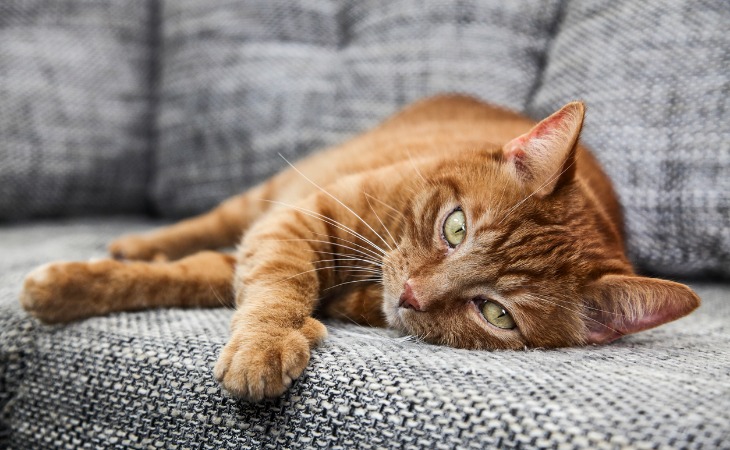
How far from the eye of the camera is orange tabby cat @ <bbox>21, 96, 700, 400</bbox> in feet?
3.79

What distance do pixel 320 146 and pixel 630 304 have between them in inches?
55.1

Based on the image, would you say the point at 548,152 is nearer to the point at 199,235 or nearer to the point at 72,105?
the point at 199,235

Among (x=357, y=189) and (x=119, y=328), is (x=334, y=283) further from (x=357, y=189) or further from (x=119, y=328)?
(x=119, y=328)

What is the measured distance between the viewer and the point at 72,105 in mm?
2311

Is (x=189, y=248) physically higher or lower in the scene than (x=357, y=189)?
lower

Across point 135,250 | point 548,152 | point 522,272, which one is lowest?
point 135,250

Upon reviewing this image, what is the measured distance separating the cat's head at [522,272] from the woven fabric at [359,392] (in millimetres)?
70

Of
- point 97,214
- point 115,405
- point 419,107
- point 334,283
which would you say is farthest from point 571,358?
point 97,214

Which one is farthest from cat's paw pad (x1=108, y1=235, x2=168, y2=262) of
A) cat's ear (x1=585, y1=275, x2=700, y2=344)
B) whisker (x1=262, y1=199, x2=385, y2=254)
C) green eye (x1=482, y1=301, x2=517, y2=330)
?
cat's ear (x1=585, y1=275, x2=700, y2=344)

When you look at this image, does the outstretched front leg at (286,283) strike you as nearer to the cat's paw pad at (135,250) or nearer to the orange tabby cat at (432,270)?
the orange tabby cat at (432,270)

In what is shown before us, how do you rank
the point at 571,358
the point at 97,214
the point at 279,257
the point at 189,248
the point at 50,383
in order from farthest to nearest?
the point at 97,214 → the point at 189,248 → the point at 279,257 → the point at 50,383 → the point at 571,358

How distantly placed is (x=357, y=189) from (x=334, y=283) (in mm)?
233

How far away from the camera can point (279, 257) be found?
1.27 metres

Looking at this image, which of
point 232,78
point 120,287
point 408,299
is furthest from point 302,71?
point 408,299
